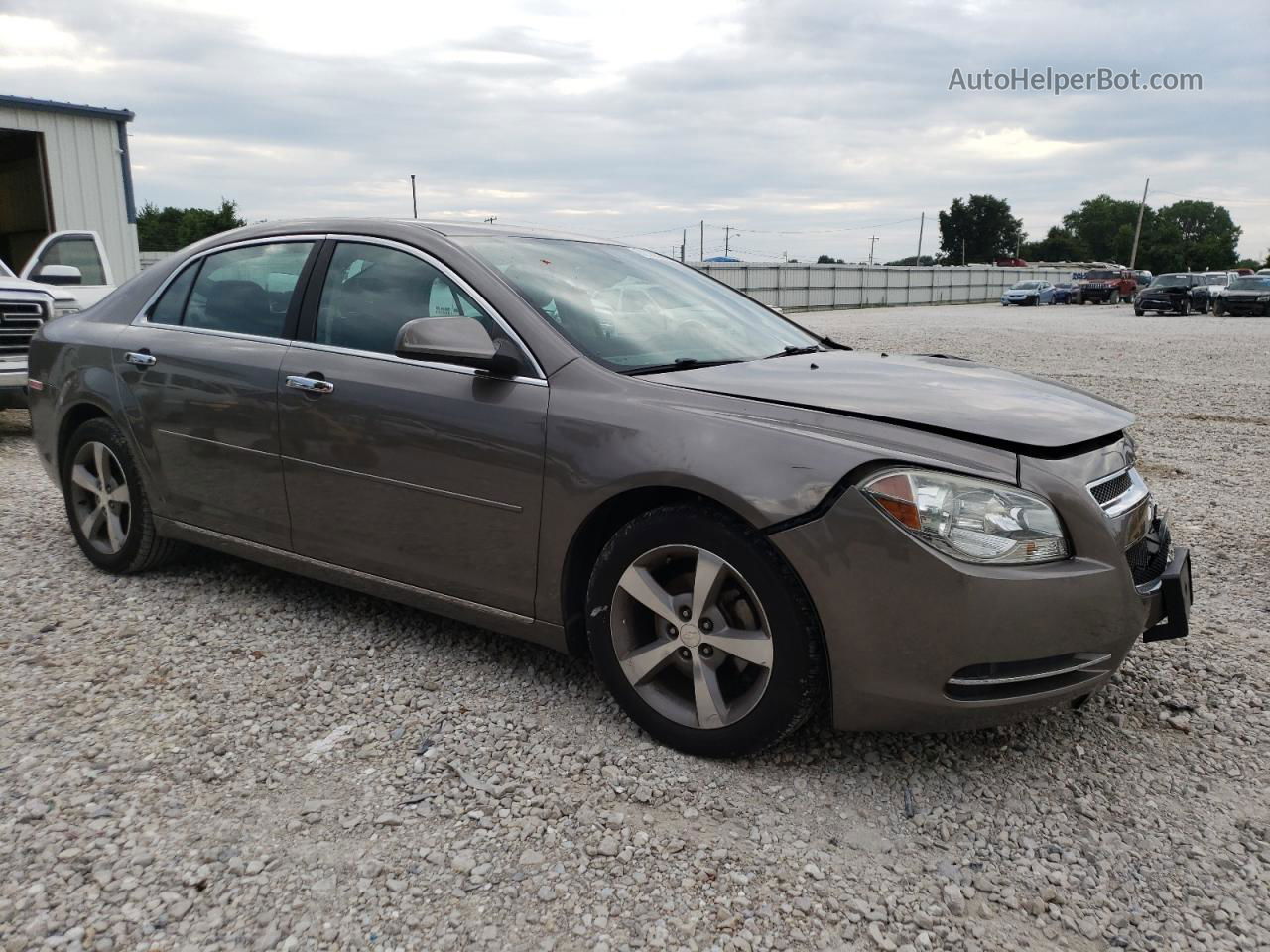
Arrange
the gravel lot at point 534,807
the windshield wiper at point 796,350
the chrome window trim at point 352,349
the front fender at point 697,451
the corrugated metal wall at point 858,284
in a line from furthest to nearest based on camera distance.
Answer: the corrugated metal wall at point 858,284, the windshield wiper at point 796,350, the chrome window trim at point 352,349, the front fender at point 697,451, the gravel lot at point 534,807

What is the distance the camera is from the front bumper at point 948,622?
93.0 inches

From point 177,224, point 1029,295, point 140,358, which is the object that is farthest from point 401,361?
point 177,224

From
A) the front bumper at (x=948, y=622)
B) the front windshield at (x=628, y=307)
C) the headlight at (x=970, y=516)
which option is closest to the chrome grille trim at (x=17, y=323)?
the front windshield at (x=628, y=307)

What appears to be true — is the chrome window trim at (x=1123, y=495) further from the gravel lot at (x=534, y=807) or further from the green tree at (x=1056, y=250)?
the green tree at (x=1056, y=250)

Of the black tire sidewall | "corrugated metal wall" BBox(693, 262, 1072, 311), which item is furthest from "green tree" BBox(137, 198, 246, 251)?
the black tire sidewall

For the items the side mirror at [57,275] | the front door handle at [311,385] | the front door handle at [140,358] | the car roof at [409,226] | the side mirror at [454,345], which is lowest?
the front door handle at [311,385]

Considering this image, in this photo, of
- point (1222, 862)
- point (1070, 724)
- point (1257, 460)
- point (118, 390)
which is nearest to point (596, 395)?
point (1070, 724)

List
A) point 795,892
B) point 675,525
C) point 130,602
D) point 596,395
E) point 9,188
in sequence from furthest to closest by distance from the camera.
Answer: point 9,188 → point 130,602 → point 596,395 → point 675,525 → point 795,892

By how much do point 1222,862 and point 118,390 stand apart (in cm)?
419

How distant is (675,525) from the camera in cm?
267

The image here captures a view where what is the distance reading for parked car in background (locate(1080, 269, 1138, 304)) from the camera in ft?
156

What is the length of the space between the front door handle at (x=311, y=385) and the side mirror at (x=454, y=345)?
526mm

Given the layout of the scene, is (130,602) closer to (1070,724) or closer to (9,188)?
(1070,724)

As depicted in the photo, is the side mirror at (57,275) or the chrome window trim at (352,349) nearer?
the chrome window trim at (352,349)
